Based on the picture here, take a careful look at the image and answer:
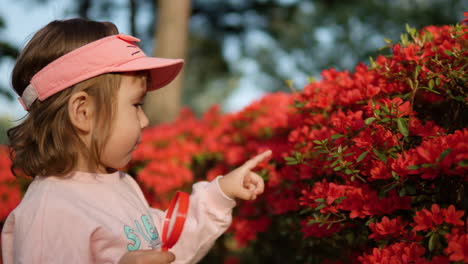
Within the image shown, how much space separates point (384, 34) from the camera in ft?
45.3

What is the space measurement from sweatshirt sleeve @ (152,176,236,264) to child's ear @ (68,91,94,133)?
541 mm

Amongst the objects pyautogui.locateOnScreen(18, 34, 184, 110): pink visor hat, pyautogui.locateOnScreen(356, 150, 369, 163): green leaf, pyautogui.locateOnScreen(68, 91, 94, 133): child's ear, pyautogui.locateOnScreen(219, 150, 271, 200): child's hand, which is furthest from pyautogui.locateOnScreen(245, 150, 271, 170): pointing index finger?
pyautogui.locateOnScreen(68, 91, 94, 133): child's ear

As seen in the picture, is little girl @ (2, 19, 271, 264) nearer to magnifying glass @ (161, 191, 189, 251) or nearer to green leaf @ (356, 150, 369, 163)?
magnifying glass @ (161, 191, 189, 251)

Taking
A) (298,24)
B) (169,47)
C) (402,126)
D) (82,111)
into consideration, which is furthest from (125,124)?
(298,24)

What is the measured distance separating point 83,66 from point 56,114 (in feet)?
0.67

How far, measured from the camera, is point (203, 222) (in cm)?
189

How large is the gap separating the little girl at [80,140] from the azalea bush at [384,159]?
0.33 metres

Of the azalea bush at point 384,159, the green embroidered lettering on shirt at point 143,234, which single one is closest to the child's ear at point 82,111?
the green embroidered lettering on shirt at point 143,234

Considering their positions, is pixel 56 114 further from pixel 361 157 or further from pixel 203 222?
pixel 361 157

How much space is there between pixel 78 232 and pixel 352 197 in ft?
3.17

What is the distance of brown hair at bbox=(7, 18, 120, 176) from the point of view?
1.61 metres

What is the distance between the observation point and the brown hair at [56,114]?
5.29ft

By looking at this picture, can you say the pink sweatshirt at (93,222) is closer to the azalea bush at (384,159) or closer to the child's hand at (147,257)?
the child's hand at (147,257)

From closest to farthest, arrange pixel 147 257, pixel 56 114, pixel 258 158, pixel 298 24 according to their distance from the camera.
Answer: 1. pixel 147 257
2. pixel 56 114
3. pixel 258 158
4. pixel 298 24
